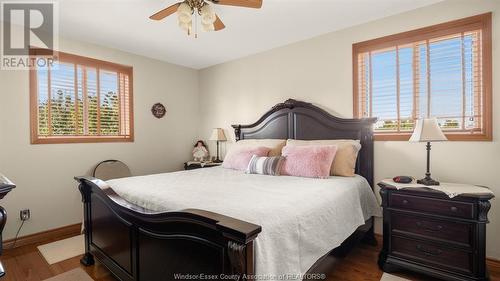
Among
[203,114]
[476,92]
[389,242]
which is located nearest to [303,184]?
[389,242]

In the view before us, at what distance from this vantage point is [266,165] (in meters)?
2.73

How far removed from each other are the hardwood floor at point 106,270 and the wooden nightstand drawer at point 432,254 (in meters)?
0.19

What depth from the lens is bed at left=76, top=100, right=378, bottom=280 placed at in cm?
122

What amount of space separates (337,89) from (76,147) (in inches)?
133

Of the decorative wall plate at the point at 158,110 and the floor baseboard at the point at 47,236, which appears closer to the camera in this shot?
the floor baseboard at the point at 47,236

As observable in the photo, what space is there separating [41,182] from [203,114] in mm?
2548

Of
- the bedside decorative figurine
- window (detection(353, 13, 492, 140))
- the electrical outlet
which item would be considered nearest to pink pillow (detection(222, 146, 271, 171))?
window (detection(353, 13, 492, 140))

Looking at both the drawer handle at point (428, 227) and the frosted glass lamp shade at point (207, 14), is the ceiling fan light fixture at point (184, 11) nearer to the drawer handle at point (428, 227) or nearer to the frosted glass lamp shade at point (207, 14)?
the frosted glass lamp shade at point (207, 14)

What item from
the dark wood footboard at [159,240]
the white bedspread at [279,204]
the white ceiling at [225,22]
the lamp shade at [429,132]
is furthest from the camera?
the white ceiling at [225,22]

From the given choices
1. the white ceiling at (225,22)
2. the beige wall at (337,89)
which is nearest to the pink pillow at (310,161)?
the beige wall at (337,89)

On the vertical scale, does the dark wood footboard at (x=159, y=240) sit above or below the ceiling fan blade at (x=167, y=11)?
below

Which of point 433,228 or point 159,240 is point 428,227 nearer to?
point 433,228

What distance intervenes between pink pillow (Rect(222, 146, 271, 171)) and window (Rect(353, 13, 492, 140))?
3.92 ft

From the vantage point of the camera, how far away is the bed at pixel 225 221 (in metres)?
1.22
